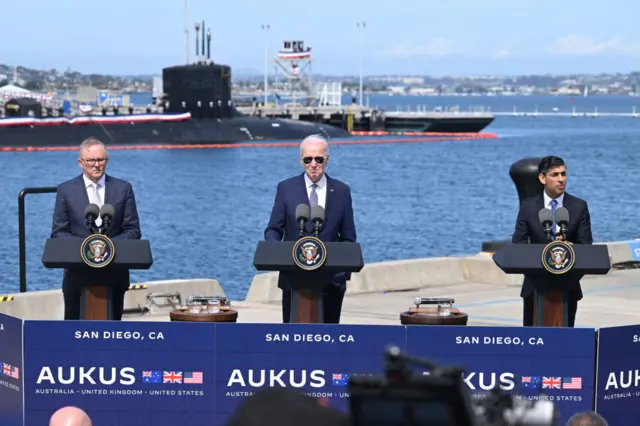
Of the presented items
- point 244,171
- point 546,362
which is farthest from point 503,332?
point 244,171

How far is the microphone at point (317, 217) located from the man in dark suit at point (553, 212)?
140 cm

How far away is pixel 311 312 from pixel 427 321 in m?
0.74

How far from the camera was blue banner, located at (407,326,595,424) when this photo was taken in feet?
26.2

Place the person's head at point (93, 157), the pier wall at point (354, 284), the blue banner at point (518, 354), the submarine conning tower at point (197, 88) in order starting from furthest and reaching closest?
the submarine conning tower at point (197, 88) → the pier wall at point (354, 284) → the person's head at point (93, 157) → the blue banner at point (518, 354)

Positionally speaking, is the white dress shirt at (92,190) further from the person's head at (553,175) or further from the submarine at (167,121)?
the submarine at (167,121)

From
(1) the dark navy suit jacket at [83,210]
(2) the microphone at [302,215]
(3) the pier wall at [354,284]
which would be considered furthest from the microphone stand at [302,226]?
(3) the pier wall at [354,284]

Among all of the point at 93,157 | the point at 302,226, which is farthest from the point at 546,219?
the point at 93,157

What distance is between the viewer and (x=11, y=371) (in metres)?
8.24

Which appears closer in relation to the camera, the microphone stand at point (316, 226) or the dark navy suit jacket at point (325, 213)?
the microphone stand at point (316, 226)

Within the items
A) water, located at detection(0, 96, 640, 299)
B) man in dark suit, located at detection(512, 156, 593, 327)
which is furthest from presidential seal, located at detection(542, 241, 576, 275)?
water, located at detection(0, 96, 640, 299)

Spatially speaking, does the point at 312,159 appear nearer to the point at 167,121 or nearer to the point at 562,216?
the point at 562,216

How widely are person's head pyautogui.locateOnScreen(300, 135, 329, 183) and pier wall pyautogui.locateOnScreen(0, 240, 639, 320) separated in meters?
4.27

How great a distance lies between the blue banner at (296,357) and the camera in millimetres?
8031

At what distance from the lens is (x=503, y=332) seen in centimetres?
798
